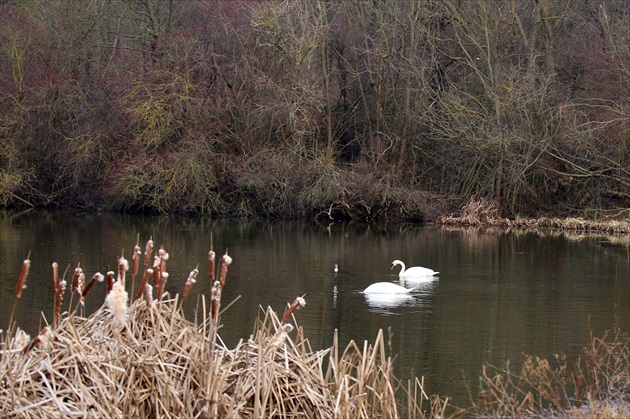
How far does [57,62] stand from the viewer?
35.4 m

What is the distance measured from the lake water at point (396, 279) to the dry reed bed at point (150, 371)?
2733 millimetres

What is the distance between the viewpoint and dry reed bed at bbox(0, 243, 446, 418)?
538cm

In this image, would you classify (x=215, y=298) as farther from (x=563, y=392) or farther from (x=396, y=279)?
(x=396, y=279)

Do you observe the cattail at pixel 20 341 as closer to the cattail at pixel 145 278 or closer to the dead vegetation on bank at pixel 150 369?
the dead vegetation on bank at pixel 150 369

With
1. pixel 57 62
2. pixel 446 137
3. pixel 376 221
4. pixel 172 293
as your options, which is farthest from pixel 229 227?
pixel 172 293

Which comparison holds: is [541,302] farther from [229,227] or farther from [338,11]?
[338,11]

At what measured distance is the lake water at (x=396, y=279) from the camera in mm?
13109

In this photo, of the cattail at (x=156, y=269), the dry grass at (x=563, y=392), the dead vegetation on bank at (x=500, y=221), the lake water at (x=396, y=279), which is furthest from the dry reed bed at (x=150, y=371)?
the dead vegetation on bank at (x=500, y=221)

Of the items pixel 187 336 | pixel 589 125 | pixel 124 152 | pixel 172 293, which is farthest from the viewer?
pixel 124 152

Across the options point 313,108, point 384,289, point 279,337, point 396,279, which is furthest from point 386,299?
point 313,108

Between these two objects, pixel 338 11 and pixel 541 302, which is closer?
pixel 541 302

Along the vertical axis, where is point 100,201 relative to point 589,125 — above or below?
below

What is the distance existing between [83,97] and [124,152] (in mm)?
2575

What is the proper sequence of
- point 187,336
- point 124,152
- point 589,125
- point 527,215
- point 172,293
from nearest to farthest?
point 187,336 → point 172,293 → point 589,125 → point 527,215 → point 124,152
